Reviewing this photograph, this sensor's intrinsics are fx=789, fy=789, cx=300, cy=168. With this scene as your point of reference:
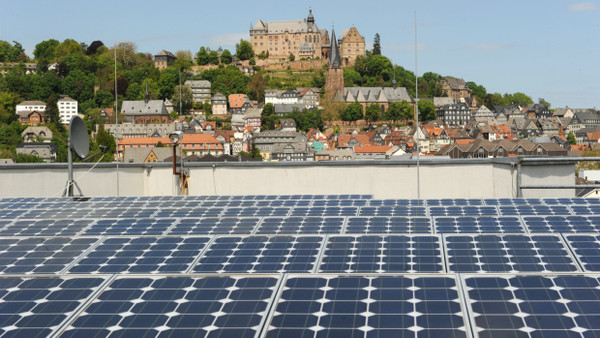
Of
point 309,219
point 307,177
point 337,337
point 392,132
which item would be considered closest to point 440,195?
point 307,177

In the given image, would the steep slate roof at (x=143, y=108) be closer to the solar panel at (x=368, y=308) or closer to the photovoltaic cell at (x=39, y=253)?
the photovoltaic cell at (x=39, y=253)

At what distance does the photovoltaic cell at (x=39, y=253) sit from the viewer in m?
7.75

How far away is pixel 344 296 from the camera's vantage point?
625cm

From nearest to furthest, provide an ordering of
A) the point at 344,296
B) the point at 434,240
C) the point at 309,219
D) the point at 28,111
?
1. the point at 344,296
2. the point at 434,240
3. the point at 309,219
4. the point at 28,111

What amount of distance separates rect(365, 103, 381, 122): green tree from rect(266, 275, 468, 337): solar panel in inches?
7401

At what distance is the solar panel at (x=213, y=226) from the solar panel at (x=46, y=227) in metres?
1.22

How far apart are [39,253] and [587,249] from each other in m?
5.59

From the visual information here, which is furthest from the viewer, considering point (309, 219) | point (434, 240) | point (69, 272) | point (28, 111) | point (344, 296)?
point (28, 111)

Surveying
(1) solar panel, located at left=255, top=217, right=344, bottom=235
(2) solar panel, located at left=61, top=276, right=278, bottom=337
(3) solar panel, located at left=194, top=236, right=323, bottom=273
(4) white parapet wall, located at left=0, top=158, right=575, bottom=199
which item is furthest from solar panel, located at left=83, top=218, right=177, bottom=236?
(4) white parapet wall, located at left=0, top=158, right=575, bottom=199

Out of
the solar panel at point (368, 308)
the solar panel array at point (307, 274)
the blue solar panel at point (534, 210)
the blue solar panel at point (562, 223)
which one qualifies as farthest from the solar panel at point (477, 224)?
the solar panel at point (368, 308)

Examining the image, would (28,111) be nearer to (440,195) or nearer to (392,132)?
(392,132)

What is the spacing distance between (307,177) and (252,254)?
12.3 m

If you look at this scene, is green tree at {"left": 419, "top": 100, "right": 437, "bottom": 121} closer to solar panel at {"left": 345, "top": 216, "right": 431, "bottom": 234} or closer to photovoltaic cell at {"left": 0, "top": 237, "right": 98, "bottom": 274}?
solar panel at {"left": 345, "top": 216, "right": 431, "bottom": 234}

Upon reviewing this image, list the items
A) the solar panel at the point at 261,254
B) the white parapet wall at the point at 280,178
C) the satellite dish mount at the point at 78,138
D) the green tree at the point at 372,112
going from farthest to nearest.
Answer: the green tree at the point at 372,112
the white parapet wall at the point at 280,178
the satellite dish mount at the point at 78,138
the solar panel at the point at 261,254
